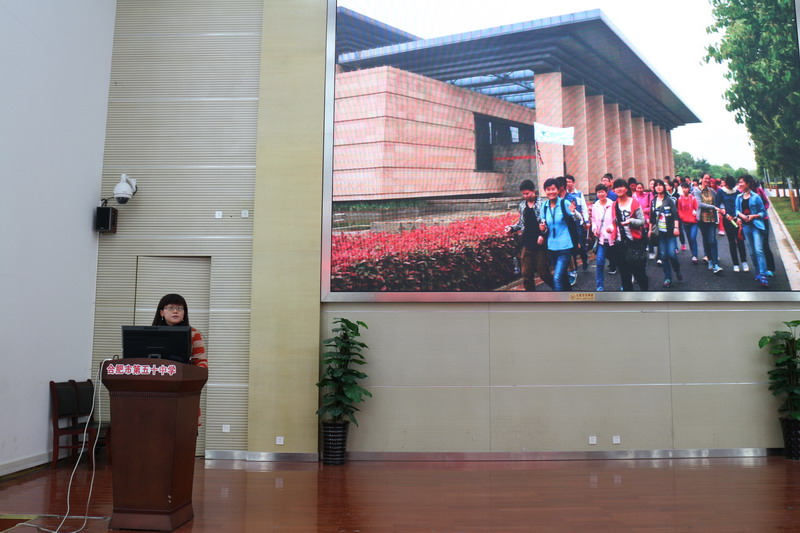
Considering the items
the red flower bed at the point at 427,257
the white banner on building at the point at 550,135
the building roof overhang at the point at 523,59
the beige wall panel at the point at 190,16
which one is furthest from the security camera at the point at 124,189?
the white banner on building at the point at 550,135

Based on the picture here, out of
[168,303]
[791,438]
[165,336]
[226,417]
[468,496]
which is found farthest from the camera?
[226,417]

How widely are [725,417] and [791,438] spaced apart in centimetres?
58

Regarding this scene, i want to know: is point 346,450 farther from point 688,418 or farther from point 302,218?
point 688,418

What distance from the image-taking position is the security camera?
6461mm

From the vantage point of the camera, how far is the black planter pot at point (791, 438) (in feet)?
19.9

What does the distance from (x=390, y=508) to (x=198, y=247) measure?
3.60 metres

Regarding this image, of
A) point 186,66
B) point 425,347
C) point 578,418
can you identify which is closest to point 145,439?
point 425,347

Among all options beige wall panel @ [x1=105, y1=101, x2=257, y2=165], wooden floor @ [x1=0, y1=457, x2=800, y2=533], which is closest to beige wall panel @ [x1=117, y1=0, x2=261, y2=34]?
beige wall panel @ [x1=105, y1=101, x2=257, y2=165]

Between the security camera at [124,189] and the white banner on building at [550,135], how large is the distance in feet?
13.5

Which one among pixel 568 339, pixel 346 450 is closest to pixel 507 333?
pixel 568 339

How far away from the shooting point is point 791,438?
20.0ft

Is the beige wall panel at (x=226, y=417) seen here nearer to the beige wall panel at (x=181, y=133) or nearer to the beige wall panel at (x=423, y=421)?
the beige wall panel at (x=423, y=421)

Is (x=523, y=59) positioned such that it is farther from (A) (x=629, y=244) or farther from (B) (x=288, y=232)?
(B) (x=288, y=232)

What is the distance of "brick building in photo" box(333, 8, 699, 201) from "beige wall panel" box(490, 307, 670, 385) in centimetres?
136
